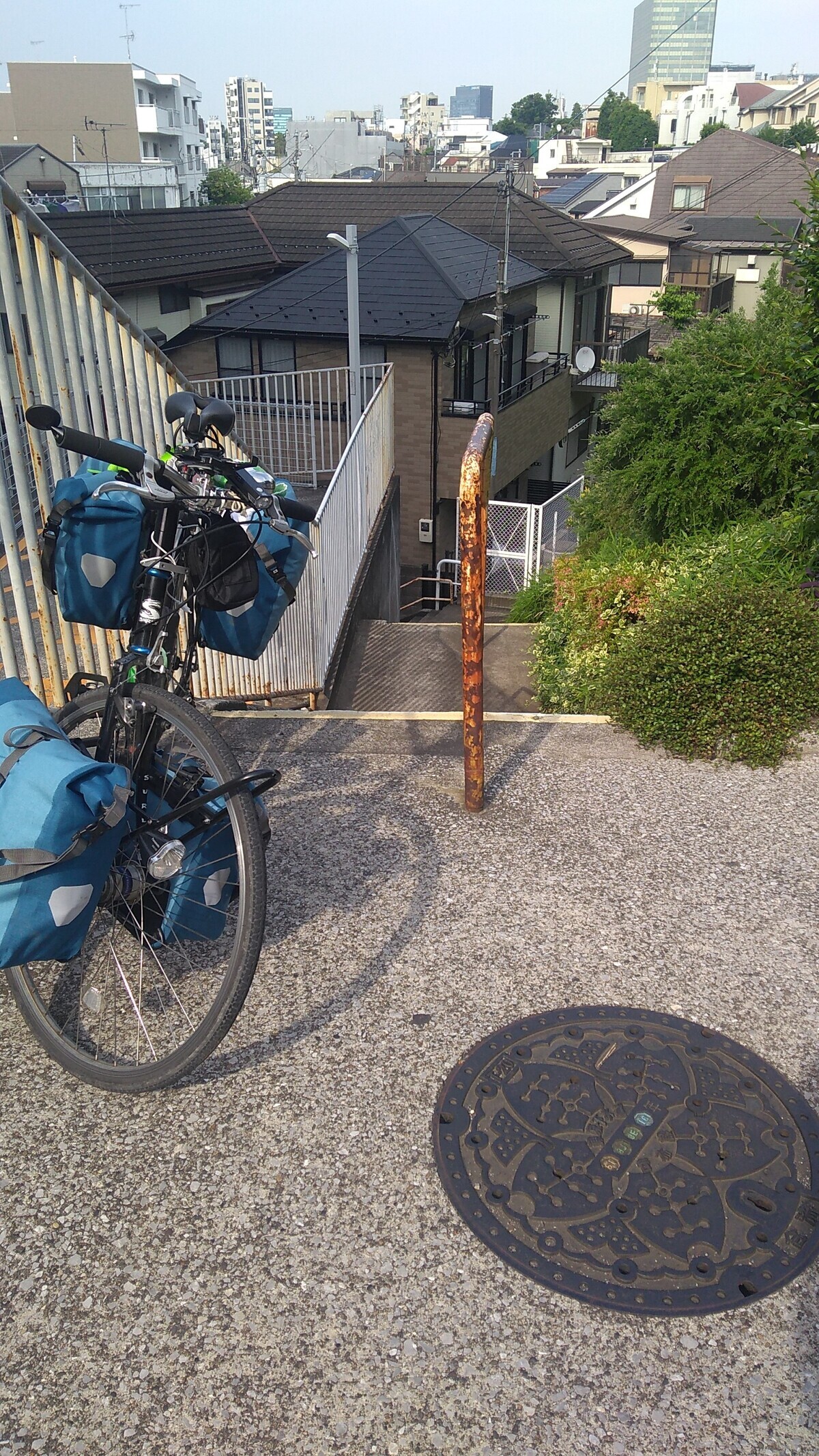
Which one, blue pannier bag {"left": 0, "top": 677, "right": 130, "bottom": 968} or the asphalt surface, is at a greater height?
blue pannier bag {"left": 0, "top": 677, "right": 130, "bottom": 968}

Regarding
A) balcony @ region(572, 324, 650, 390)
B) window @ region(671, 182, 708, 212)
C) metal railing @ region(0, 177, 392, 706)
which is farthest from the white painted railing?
window @ region(671, 182, 708, 212)

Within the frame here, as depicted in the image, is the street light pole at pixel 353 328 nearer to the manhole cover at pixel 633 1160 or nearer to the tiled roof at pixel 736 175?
the manhole cover at pixel 633 1160

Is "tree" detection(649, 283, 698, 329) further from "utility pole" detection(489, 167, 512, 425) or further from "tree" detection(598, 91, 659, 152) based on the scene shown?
"tree" detection(598, 91, 659, 152)

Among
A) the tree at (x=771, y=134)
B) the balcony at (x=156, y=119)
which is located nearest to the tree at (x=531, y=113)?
the tree at (x=771, y=134)

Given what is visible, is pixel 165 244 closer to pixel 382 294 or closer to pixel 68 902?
pixel 382 294

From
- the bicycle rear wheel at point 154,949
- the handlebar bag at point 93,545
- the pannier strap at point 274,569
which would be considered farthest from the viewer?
the handlebar bag at point 93,545

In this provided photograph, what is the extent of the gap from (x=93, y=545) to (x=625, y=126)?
190128 mm

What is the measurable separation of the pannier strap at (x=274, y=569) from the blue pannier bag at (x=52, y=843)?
0.77 m

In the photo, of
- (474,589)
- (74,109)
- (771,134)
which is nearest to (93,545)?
(474,589)

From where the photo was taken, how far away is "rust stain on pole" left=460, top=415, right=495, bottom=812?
14.1 feet

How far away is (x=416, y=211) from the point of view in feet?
100

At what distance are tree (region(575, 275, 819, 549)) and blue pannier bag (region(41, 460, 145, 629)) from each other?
5376mm

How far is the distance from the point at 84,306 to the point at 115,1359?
11.7 ft

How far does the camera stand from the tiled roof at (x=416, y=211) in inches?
1140
